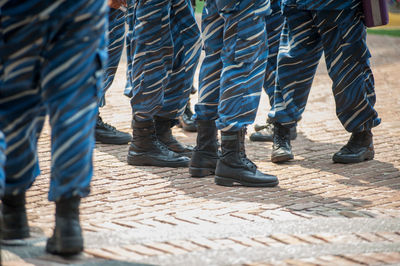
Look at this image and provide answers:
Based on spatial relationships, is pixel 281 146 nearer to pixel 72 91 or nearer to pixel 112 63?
pixel 112 63

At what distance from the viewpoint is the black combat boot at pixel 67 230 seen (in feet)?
11.1

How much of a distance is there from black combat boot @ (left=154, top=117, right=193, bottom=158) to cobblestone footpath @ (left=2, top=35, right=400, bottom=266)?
0.33 m

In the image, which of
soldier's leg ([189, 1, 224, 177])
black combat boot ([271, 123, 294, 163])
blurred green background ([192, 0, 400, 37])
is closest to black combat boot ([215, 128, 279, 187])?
soldier's leg ([189, 1, 224, 177])

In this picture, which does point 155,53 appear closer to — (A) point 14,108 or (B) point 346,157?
(B) point 346,157

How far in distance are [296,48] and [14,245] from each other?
2.81 metres

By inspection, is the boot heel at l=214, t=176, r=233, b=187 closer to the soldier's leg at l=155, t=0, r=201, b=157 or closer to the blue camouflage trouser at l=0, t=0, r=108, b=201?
the soldier's leg at l=155, t=0, r=201, b=157

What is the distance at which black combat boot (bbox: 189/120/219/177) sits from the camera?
5.12 meters

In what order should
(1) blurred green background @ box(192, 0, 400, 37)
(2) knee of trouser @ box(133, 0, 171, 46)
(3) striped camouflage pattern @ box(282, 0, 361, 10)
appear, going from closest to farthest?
(2) knee of trouser @ box(133, 0, 171, 46) → (3) striped camouflage pattern @ box(282, 0, 361, 10) → (1) blurred green background @ box(192, 0, 400, 37)

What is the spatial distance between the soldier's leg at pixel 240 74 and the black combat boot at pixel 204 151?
231 millimetres

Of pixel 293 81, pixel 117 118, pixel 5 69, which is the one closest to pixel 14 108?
pixel 5 69

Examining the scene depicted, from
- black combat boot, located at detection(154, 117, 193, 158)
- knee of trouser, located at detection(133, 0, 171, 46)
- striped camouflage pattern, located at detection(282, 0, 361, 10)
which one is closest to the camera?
knee of trouser, located at detection(133, 0, 171, 46)

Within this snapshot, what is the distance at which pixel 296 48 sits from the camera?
18.5 feet

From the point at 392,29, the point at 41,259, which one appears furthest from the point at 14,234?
the point at 392,29

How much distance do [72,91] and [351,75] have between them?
2815mm
